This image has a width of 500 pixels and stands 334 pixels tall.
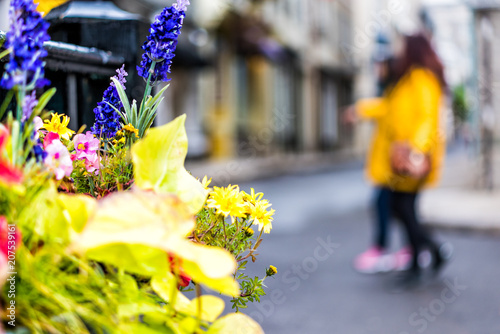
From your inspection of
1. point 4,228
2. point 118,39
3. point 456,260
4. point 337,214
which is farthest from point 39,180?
point 337,214

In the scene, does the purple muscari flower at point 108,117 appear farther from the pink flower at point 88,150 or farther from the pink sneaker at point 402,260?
the pink sneaker at point 402,260

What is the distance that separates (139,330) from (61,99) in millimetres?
844

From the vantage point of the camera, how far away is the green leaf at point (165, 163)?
1.96ft

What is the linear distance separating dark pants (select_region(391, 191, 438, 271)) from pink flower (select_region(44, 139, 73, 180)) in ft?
11.9

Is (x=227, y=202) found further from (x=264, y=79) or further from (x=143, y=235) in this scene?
(x=264, y=79)

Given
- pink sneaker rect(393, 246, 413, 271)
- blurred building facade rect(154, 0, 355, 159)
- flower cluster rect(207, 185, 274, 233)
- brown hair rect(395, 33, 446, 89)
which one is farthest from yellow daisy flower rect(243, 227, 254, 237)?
blurred building facade rect(154, 0, 355, 159)

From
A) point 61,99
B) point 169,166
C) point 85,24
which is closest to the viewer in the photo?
point 169,166

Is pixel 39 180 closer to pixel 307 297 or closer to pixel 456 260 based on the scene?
pixel 307 297

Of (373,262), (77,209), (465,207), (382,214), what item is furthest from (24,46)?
(465,207)

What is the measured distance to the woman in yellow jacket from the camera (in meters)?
3.95

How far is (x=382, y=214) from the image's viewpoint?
172 inches

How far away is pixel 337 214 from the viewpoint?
7.98 meters

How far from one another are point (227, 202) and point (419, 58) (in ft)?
12.0

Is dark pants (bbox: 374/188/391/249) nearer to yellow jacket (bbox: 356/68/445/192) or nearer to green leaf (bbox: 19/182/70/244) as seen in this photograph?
yellow jacket (bbox: 356/68/445/192)
